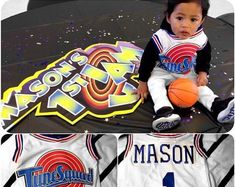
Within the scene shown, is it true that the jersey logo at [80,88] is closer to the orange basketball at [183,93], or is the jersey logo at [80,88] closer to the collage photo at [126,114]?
the collage photo at [126,114]

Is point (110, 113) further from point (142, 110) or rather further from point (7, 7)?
point (7, 7)

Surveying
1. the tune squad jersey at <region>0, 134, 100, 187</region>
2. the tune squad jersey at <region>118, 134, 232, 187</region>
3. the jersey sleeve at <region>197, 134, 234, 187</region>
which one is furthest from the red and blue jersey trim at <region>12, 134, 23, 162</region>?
the jersey sleeve at <region>197, 134, 234, 187</region>

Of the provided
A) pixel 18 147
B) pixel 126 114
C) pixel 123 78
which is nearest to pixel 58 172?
pixel 18 147

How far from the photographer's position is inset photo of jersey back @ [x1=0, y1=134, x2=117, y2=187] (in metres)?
1.06

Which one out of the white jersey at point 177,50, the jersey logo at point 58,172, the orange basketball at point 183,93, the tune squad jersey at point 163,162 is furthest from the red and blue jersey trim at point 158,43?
the jersey logo at point 58,172

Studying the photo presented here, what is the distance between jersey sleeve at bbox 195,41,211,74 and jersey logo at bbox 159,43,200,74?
0.05ft

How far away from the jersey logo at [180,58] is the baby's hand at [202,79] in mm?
37

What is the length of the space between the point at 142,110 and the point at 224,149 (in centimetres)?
24

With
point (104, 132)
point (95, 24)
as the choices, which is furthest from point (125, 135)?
point (95, 24)

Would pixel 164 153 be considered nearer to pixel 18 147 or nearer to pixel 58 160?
pixel 58 160

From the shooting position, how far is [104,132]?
1.11m

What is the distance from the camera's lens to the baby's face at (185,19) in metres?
1.10

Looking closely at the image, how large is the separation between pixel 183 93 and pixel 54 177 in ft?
1.32

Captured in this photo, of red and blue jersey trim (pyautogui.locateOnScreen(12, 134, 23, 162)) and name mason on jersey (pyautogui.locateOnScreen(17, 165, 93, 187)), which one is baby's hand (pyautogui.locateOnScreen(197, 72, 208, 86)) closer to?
name mason on jersey (pyautogui.locateOnScreen(17, 165, 93, 187))
